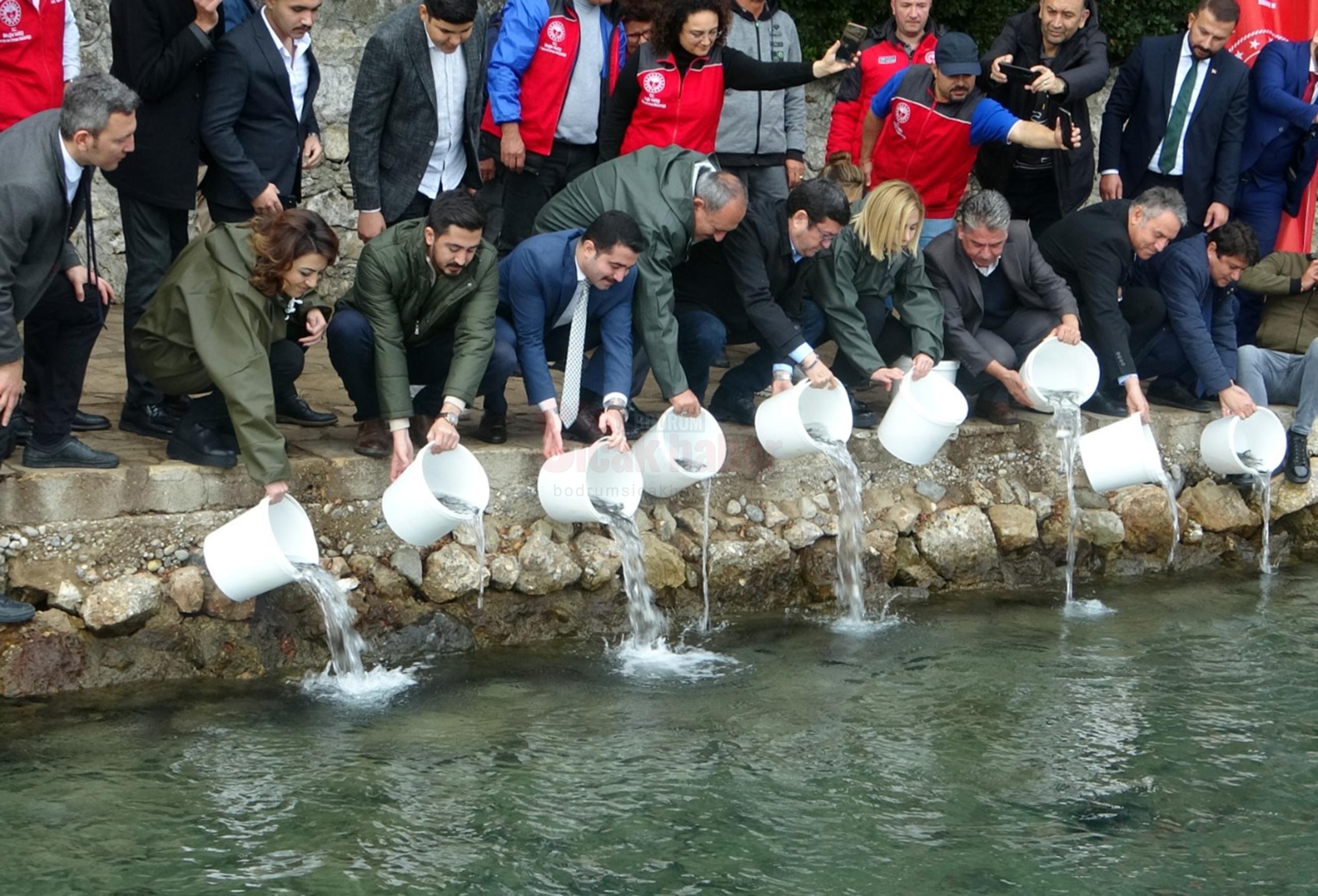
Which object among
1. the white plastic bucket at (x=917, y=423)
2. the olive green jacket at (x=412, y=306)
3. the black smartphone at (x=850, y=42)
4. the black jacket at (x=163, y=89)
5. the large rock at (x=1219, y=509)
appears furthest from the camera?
the large rock at (x=1219, y=509)

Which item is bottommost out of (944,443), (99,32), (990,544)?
(990,544)

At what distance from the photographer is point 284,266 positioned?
550cm

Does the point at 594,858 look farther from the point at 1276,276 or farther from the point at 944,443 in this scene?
the point at 1276,276

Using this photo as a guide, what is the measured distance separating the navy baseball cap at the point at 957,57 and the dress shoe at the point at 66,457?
13.0ft

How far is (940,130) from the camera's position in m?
7.39

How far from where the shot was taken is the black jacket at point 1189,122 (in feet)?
25.8

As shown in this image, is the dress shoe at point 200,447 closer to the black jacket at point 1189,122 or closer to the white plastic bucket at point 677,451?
the white plastic bucket at point 677,451

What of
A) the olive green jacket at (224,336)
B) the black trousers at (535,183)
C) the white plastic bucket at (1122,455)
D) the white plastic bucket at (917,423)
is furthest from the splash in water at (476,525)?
the white plastic bucket at (1122,455)

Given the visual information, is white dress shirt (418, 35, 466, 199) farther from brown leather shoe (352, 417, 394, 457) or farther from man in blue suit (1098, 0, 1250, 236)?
man in blue suit (1098, 0, 1250, 236)

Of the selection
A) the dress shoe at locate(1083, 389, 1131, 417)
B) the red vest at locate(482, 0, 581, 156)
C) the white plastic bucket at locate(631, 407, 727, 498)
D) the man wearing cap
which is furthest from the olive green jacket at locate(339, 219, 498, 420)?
the dress shoe at locate(1083, 389, 1131, 417)

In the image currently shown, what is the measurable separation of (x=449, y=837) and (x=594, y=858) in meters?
0.43

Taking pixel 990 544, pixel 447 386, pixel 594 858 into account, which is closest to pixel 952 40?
pixel 990 544

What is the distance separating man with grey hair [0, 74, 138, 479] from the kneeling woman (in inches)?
10.6

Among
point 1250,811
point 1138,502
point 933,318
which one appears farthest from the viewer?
point 1138,502
